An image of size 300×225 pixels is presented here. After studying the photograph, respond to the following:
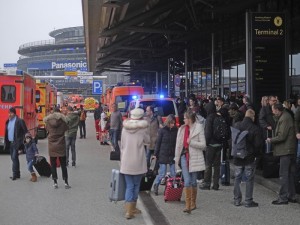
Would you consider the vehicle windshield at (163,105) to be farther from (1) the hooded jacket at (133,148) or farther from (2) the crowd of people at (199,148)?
(1) the hooded jacket at (133,148)

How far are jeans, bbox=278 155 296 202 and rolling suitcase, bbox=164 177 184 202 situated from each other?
176 cm

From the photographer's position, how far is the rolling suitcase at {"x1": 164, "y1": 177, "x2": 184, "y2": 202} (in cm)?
876

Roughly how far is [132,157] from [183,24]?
17.4 meters

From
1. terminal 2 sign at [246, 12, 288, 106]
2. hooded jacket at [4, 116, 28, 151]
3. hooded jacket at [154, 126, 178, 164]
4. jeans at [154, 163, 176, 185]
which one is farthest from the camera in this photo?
terminal 2 sign at [246, 12, 288, 106]

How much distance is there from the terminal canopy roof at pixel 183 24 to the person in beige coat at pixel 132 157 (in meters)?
8.16

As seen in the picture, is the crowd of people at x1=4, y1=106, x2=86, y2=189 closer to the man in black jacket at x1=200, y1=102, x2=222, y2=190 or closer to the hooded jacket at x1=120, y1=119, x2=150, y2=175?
the man in black jacket at x1=200, y1=102, x2=222, y2=190

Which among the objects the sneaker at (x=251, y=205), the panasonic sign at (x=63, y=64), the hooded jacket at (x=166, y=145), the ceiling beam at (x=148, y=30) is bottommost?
the sneaker at (x=251, y=205)

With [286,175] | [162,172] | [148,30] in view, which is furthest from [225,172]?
[148,30]

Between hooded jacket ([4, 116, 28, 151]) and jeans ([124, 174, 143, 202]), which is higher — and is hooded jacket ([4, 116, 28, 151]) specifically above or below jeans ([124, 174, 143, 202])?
above

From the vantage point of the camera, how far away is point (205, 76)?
2925 centimetres

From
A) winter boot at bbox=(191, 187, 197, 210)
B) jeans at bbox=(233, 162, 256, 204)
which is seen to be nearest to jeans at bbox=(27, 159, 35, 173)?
winter boot at bbox=(191, 187, 197, 210)

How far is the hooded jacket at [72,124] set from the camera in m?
14.1

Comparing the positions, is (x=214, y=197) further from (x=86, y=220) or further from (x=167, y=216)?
(x=86, y=220)

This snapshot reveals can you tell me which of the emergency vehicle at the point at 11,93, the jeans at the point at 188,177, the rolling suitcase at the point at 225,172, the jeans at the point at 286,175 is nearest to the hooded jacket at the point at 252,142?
the jeans at the point at 286,175
